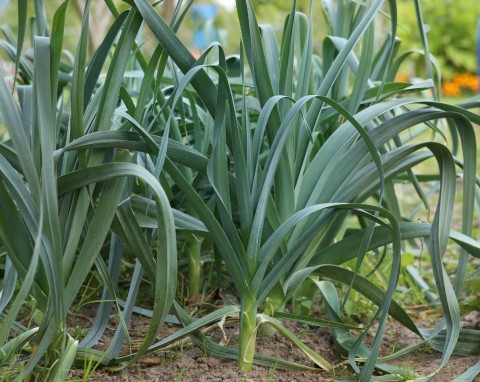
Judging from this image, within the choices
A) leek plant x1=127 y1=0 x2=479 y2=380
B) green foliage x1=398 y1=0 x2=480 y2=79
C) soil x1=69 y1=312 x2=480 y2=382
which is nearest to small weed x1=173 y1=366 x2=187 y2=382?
soil x1=69 y1=312 x2=480 y2=382

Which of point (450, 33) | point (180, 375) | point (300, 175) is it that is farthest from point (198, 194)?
point (450, 33)

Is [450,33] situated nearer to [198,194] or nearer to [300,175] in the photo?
[300,175]

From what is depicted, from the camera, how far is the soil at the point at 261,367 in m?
1.40

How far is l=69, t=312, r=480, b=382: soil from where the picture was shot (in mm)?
1397

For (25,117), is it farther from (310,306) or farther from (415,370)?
(415,370)

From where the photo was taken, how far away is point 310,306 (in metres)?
1.79

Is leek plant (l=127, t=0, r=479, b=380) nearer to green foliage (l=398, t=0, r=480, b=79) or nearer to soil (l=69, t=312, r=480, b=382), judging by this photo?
soil (l=69, t=312, r=480, b=382)

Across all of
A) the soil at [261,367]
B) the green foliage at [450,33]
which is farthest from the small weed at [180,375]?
the green foliage at [450,33]

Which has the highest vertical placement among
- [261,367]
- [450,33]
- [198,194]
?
[450,33]

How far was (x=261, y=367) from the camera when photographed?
145 centimetres

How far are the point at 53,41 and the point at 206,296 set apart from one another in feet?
2.78

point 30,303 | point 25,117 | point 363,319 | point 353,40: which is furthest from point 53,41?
point 363,319

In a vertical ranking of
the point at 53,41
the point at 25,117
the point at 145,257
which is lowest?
the point at 145,257

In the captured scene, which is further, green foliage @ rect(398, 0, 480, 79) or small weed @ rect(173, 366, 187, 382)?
green foliage @ rect(398, 0, 480, 79)
